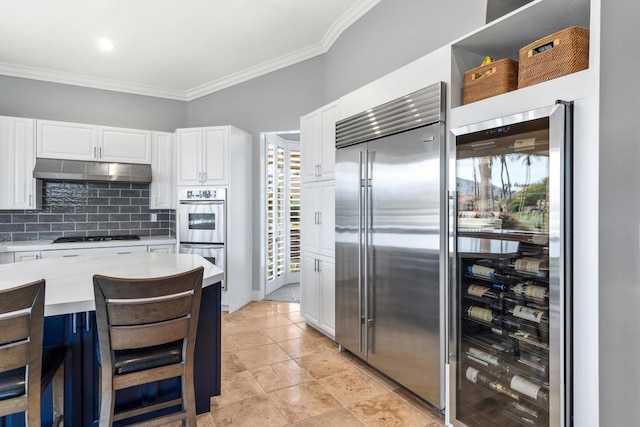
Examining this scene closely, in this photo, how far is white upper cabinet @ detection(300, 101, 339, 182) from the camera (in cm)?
330

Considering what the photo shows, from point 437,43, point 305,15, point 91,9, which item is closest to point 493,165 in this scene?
point 437,43

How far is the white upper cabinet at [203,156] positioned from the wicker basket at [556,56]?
11.3ft

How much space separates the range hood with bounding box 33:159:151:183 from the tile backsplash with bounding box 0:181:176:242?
36cm

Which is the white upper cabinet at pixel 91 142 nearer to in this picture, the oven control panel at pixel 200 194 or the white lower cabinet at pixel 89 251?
the oven control panel at pixel 200 194

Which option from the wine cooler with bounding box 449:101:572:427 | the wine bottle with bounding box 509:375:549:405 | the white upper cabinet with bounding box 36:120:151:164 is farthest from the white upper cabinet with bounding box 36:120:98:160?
the wine bottle with bounding box 509:375:549:405

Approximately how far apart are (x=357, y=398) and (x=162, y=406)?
4.11ft

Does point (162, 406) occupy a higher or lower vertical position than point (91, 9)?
lower

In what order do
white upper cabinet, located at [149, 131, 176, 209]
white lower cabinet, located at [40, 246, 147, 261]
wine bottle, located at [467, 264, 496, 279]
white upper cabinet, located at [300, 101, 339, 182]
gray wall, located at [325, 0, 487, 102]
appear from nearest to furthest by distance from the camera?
wine bottle, located at [467, 264, 496, 279], gray wall, located at [325, 0, 487, 102], white upper cabinet, located at [300, 101, 339, 182], white lower cabinet, located at [40, 246, 147, 261], white upper cabinet, located at [149, 131, 176, 209]

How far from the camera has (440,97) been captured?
2.10 metres

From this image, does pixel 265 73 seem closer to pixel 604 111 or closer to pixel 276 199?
pixel 276 199

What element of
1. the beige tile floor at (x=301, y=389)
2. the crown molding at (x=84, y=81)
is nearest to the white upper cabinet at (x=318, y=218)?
the beige tile floor at (x=301, y=389)

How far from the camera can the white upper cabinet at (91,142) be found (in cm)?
423

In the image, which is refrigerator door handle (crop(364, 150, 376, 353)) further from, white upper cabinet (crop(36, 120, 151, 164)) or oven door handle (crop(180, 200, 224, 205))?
white upper cabinet (crop(36, 120, 151, 164))

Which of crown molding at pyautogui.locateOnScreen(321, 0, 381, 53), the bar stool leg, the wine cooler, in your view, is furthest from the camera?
crown molding at pyautogui.locateOnScreen(321, 0, 381, 53)
